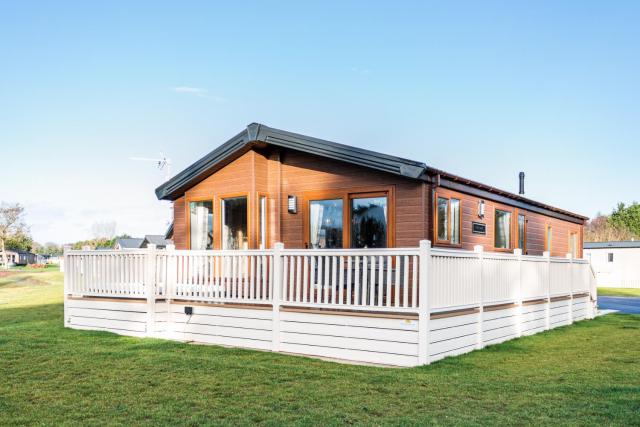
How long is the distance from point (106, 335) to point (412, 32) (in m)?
14.4

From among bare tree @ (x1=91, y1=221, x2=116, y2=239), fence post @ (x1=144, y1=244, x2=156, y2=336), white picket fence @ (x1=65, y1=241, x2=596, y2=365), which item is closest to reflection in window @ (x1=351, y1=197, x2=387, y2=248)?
white picket fence @ (x1=65, y1=241, x2=596, y2=365)

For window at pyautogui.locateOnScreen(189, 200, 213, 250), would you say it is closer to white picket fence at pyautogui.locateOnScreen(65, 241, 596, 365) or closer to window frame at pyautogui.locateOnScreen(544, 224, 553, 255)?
white picket fence at pyautogui.locateOnScreen(65, 241, 596, 365)

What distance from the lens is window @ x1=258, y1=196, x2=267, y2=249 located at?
11008 mm

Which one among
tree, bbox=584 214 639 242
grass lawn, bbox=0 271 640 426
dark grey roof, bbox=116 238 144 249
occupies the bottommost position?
grass lawn, bbox=0 271 640 426

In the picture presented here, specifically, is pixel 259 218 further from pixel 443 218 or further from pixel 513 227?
pixel 513 227

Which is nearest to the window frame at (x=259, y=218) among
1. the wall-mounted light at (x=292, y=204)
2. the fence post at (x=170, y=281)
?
the wall-mounted light at (x=292, y=204)

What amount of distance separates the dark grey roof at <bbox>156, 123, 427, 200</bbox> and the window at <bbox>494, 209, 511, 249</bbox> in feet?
15.4

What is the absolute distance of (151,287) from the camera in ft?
29.8

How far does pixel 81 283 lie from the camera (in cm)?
1028

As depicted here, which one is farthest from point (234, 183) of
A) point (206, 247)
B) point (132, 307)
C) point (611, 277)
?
point (611, 277)

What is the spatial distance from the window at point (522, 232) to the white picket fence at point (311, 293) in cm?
307

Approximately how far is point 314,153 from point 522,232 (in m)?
6.84

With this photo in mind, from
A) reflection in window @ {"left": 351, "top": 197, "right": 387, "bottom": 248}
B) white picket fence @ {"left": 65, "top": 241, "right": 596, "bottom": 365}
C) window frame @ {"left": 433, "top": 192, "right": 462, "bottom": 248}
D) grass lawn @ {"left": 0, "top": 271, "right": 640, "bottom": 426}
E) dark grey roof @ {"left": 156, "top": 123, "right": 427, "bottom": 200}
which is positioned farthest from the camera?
reflection in window @ {"left": 351, "top": 197, "right": 387, "bottom": 248}

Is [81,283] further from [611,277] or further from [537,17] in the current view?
→ [611,277]
